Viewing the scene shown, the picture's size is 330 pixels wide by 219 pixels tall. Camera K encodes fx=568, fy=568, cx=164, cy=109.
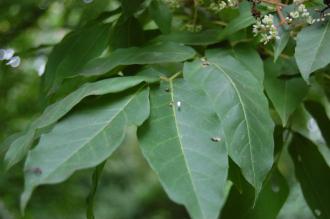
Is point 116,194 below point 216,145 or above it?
below

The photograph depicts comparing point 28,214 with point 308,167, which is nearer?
point 308,167

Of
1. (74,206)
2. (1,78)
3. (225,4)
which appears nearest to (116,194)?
(74,206)

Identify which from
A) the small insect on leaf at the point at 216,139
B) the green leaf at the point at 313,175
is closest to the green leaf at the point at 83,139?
the small insect on leaf at the point at 216,139

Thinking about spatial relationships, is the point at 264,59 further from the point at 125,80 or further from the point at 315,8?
the point at 125,80

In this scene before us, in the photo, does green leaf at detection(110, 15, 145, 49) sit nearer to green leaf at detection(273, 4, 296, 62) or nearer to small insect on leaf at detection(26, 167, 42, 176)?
green leaf at detection(273, 4, 296, 62)

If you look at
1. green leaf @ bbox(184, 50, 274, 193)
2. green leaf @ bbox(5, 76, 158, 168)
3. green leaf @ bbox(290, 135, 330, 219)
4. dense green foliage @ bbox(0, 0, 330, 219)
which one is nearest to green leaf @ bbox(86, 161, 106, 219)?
dense green foliage @ bbox(0, 0, 330, 219)
